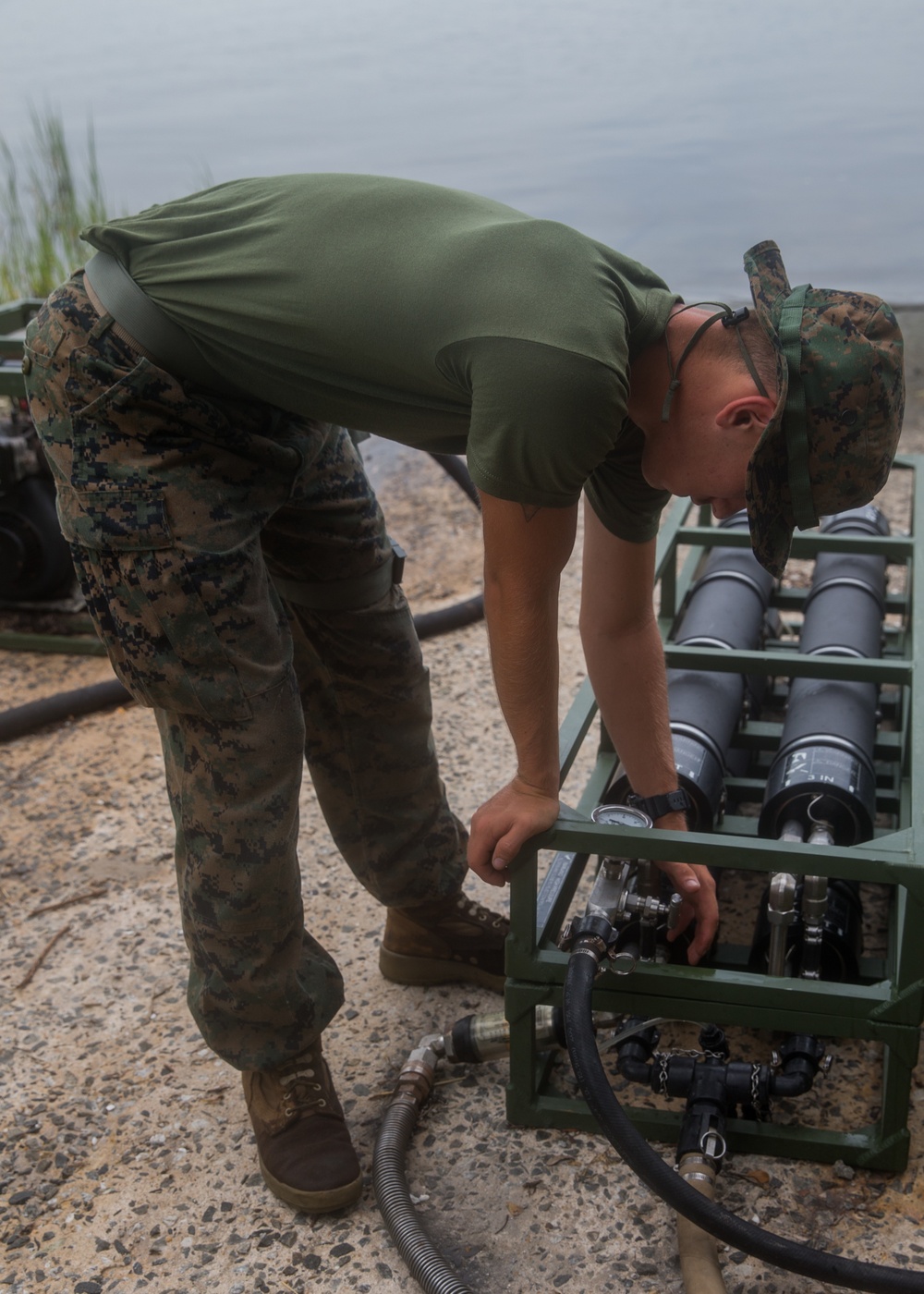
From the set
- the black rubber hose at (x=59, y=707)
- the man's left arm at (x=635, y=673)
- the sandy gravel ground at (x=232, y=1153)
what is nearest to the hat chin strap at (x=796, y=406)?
the man's left arm at (x=635, y=673)

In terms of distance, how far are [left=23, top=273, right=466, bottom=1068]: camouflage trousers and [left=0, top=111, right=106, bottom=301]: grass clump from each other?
466 cm

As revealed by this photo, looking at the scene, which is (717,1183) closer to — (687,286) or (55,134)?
(55,134)

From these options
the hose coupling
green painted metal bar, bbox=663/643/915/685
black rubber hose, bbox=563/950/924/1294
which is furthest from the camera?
green painted metal bar, bbox=663/643/915/685

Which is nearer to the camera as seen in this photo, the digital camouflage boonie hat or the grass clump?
the digital camouflage boonie hat

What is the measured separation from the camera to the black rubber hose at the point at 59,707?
3.61m

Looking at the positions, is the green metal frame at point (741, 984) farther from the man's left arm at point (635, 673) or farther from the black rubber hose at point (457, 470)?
the black rubber hose at point (457, 470)

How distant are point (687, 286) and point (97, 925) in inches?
277

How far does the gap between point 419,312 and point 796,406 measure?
50 centimetres

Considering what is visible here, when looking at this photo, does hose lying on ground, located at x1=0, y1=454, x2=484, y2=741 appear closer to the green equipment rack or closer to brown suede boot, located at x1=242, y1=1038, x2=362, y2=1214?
the green equipment rack

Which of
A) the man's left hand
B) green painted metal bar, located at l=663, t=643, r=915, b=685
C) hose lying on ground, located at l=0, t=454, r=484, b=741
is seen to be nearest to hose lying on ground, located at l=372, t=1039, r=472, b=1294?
the man's left hand

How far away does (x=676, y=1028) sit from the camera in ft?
7.93

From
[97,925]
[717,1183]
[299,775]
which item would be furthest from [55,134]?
[717,1183]

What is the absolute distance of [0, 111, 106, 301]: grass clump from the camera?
6344 mm

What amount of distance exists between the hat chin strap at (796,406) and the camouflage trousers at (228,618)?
785 millimetres
